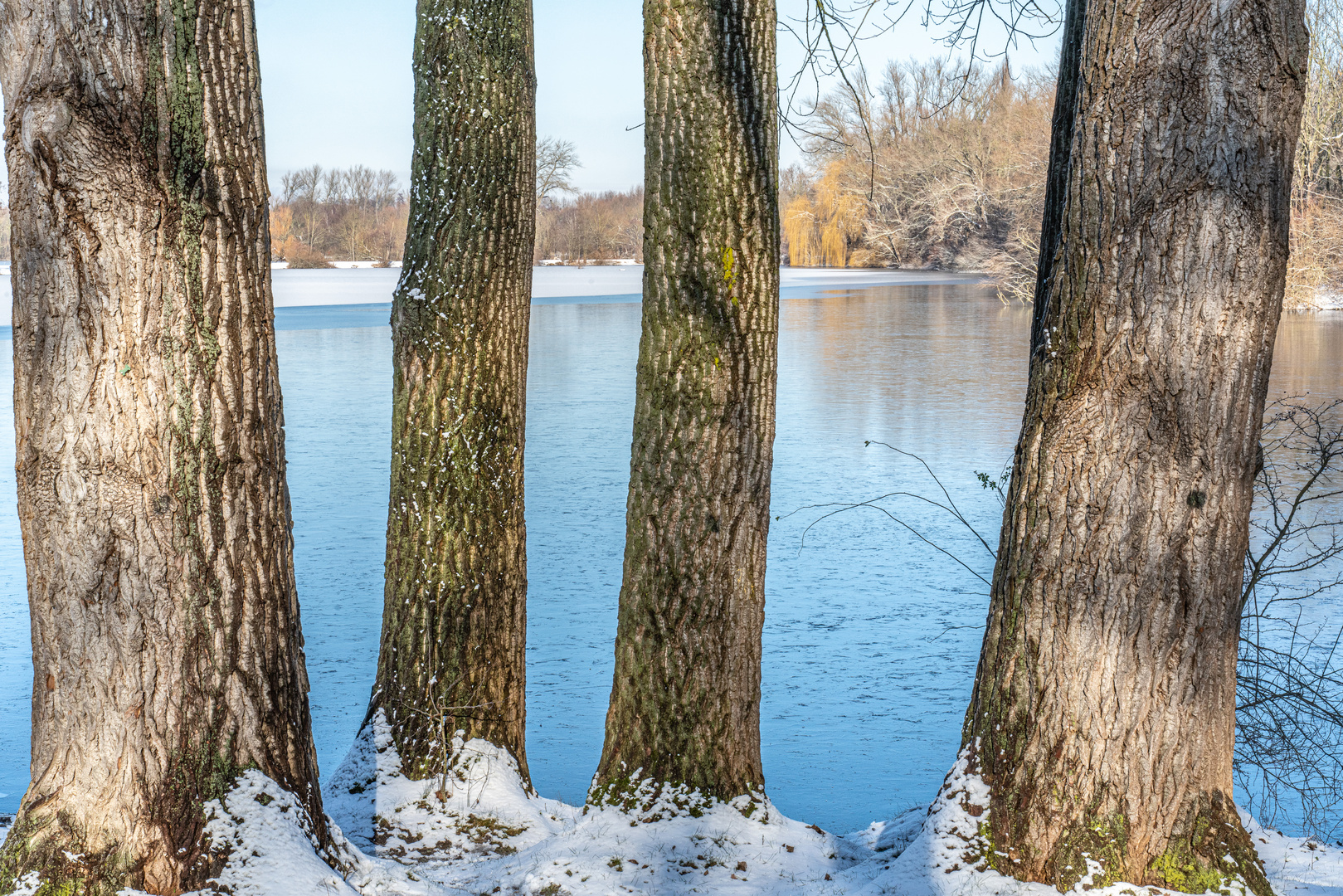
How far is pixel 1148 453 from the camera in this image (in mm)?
2920

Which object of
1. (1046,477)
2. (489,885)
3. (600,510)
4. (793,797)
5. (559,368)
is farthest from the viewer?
(559,368)

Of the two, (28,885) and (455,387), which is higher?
(455,387)

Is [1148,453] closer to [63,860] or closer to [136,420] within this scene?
[136,420]

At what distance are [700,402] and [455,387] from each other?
4.08ft

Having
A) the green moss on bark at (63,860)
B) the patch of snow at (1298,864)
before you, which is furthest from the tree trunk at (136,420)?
the patch of snow at (1298,864)

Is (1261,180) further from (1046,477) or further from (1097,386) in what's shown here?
(1046,477)

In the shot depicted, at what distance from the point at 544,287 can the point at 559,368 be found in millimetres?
27751

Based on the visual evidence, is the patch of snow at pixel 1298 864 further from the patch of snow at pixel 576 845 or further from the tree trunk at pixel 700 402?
the tree trunk at pixel 700 402

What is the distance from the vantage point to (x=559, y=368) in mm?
17828

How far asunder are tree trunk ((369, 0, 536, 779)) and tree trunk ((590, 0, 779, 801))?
3.01ft

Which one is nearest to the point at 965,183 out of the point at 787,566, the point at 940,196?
the point at 940,196

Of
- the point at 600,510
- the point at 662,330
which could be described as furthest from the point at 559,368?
the point at 662,330

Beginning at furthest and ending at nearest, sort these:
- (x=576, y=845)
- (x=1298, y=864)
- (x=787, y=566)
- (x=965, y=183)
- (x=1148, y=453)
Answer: (x=965, y=183) < (x=787, y=566) < (x=576, y=845) < (x=1298, y=864) < (x=1148, y=453)

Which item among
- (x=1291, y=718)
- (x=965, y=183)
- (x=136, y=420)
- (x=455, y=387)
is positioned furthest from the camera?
(x=965, y=183)
